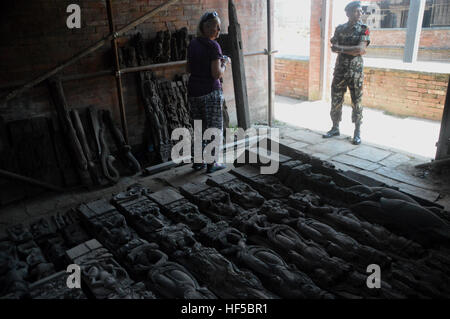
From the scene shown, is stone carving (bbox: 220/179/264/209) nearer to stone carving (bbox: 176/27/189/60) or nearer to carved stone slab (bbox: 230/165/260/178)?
carved stone slab (bbox: 230/165/260/178)

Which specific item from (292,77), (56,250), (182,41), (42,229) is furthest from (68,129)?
(292,77)

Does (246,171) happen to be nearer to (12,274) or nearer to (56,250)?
(56,250)

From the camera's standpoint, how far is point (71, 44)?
5582mm

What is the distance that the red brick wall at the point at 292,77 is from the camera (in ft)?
36.3

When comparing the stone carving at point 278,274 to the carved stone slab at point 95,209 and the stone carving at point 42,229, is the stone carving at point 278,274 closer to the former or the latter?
the carved stone slab at point 95,209

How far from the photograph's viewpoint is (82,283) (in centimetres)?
324

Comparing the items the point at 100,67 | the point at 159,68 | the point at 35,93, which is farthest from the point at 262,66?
the point at 35,93

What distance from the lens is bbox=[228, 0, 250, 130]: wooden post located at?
610cm

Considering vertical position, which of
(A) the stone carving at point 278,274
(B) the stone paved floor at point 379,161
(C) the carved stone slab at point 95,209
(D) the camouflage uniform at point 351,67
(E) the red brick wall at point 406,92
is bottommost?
(B) the stone paved floor at point 379,161

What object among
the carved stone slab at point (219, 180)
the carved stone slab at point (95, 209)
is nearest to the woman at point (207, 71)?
the carved stone slab at point (219, 180)

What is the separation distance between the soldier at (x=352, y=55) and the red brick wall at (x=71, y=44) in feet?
7.30

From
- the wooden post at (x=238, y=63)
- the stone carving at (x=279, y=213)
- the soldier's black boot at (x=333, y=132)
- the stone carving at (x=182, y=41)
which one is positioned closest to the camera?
the stone carving at (x=279, y=213)
